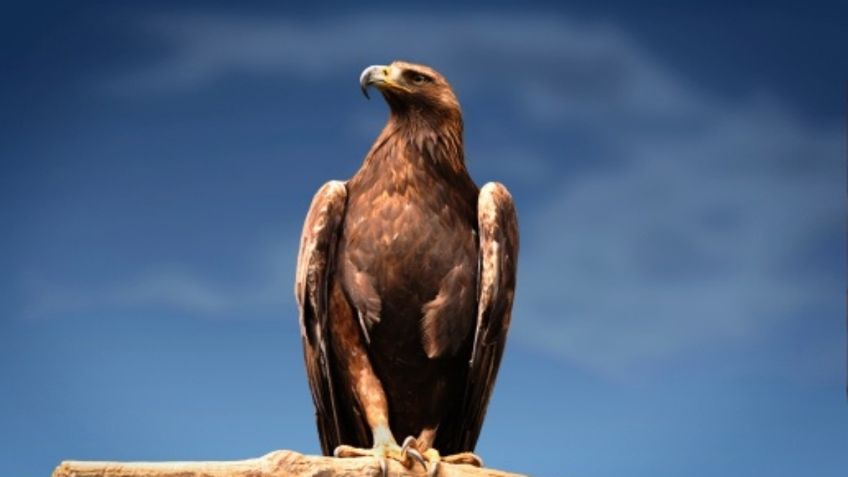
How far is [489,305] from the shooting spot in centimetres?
769

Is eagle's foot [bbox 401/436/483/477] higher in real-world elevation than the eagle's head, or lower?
lower

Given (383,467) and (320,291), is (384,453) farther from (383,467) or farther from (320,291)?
(320,291)

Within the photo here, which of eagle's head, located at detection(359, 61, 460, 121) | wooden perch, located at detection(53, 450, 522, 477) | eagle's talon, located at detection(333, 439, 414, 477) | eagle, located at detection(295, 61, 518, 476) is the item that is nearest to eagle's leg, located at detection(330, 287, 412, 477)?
eagle, located at detection(295, 61, 518, 476)

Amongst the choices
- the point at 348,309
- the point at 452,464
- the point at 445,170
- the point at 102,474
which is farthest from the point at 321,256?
the point at 102,474

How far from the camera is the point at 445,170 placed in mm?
7914

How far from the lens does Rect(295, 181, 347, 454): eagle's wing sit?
776 centimetres

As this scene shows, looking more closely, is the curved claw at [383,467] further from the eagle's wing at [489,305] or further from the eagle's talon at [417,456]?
the eagle's wing at [489,305]

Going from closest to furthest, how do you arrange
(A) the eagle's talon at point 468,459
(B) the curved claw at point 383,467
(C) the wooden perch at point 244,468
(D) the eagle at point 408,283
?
1. (C) the wooden perch at point 244,468
2. (B) the curved claw at point 383,467
3. (A) the eagle's talon at point 468,459
4. (D) the eagle at point 408,283

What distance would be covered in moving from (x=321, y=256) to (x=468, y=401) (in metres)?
1.21

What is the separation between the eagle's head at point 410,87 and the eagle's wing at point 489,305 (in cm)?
57

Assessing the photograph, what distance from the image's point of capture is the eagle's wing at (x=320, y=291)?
25.5 ft

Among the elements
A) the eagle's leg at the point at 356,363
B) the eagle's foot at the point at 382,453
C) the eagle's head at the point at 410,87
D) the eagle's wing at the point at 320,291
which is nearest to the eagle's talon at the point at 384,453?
the eagle's foot at the point at 382,453

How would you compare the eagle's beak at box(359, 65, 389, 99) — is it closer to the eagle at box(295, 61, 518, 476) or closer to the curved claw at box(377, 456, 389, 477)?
the eagle at box(295, 61, 518, 476)

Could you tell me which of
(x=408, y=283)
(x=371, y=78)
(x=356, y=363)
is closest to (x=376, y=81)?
(x=371, y=78)
